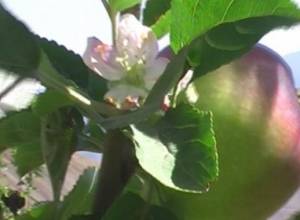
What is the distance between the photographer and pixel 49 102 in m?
0.30

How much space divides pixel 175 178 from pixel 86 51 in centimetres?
8

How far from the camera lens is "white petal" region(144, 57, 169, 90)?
29 cm

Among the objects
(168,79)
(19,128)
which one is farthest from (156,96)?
(19,128)

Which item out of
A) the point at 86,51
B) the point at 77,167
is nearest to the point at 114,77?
the point at 86,51

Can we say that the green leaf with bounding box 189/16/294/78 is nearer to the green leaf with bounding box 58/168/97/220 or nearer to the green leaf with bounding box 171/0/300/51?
the green leaf with bounding box 171/0/300/51

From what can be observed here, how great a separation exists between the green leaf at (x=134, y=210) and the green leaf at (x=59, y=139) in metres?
0.04

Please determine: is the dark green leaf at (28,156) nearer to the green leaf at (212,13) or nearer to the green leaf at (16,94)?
the green leaf at (16,94)

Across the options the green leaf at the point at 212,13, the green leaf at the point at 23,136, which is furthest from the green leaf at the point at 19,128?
the green leaf at the point at 212,13

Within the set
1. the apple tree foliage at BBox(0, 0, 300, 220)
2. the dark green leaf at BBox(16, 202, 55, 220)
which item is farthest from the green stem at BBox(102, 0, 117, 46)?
the dark green leaf at BBox(16, 202, 55, 220)

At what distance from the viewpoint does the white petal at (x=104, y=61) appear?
0.29 meters

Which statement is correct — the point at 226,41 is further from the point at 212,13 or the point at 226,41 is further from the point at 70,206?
the point at 70,206

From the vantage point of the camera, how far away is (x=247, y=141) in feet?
1.02

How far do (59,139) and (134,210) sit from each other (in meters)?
0.05

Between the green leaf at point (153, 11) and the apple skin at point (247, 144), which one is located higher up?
the green leaf at point (153, 11)
